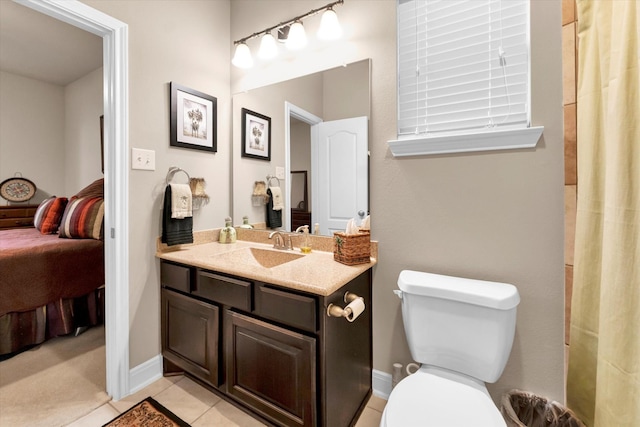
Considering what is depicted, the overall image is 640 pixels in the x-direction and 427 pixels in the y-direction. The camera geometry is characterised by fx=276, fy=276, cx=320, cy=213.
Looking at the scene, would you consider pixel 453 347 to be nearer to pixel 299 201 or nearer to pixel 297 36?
pixel 299 201

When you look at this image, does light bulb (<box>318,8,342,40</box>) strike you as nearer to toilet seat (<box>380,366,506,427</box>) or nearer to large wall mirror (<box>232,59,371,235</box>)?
large wall mirror (<box>232,59,371,235</box>)

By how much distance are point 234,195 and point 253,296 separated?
107 cm

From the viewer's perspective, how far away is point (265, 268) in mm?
1318

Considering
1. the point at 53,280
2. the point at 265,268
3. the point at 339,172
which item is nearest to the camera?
the point at 265,268

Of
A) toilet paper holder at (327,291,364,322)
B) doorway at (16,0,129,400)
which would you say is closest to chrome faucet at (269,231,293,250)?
toilet paper holder at (327,291,364,322)

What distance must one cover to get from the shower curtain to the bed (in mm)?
3069

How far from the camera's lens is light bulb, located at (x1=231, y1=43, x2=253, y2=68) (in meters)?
1.94

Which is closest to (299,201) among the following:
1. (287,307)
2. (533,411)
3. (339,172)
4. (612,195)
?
(339,172)

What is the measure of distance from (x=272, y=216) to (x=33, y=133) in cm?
417

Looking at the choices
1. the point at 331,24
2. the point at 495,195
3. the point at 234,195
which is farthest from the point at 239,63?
the point at 495,195

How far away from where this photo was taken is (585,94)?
3.09 ft

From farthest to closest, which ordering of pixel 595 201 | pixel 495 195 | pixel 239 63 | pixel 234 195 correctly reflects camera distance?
1. pixel 234 195
2. pixel 239 63
3. pixel 495 195
4. pixel 595 201

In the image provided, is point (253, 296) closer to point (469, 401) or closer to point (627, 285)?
point (469, 401)

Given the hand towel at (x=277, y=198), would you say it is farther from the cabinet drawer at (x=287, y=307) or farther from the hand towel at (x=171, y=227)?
the cabinet drawer at (x=287, y=307)
